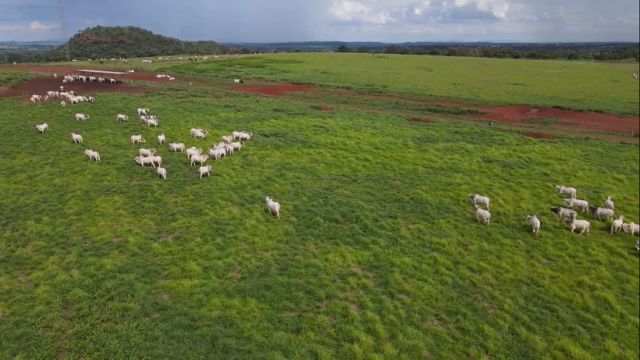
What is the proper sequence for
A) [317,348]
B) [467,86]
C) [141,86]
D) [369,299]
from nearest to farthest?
[317,348]
[369,299]
[141,86]
[467,86]

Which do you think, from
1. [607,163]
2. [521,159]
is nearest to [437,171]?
[521,159]

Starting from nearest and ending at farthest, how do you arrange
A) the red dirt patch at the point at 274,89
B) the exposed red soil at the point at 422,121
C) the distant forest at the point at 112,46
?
the exposed red soil at the point at 422,121
the red dirt patch at the point at 274,89
the distant forest at the point at 112,46

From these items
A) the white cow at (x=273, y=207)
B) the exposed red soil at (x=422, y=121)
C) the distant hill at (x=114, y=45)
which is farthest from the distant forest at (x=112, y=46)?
the white cow at (x=273, y=207)

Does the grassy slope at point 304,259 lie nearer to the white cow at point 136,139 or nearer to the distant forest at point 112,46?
the white cow at point 136,139

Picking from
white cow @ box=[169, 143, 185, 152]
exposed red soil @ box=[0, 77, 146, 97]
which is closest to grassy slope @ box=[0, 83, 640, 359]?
white cow @ box=[169, 143, 185, 152]

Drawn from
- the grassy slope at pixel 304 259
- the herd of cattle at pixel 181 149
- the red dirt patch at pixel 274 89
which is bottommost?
the grassy slope at pixel 304 259

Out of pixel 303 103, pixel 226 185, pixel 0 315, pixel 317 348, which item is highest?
pixel 303 103

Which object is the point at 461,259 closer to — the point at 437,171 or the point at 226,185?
the point at 437,171
